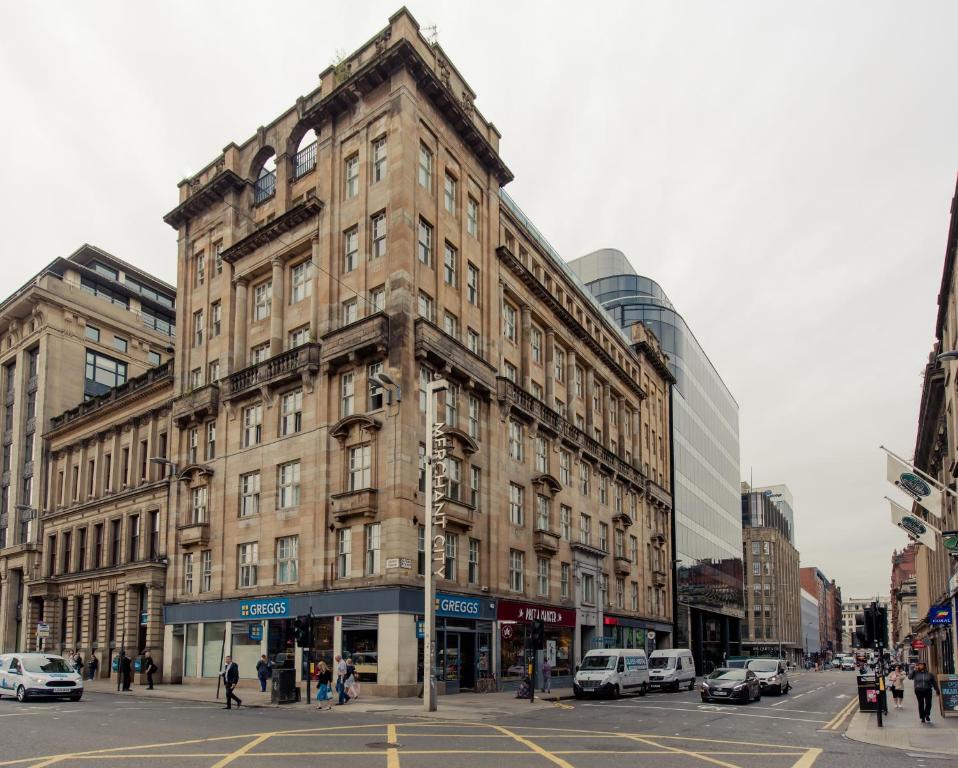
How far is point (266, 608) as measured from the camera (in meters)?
39.6

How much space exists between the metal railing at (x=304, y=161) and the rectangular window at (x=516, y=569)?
2291cm

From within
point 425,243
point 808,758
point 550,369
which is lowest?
point 808,758

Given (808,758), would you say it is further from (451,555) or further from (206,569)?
(206,569)

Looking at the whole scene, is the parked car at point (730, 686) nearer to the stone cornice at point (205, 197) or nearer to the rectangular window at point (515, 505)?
the rectangular window at point (515, 505)

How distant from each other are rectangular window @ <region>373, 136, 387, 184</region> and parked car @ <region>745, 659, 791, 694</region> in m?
30.0

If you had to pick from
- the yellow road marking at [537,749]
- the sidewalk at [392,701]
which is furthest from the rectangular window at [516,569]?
the yellow road marking at [537,749]

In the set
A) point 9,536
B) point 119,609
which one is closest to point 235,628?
point 119,609

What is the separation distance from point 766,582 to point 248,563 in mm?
116708

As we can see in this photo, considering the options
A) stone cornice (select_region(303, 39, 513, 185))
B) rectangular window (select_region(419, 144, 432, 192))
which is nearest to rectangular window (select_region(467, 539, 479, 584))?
rectangular window (select_region(419, 144, 432, 192))

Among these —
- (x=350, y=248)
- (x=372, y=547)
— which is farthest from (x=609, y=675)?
(x=350, y=248)

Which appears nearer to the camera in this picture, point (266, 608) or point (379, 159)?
point (266, 608)

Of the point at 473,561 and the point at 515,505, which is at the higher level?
the point at 515,505

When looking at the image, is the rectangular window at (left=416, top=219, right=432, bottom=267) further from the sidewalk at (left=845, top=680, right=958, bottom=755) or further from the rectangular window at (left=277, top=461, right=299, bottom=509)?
the sidewalk at (left=845, top=680, right=958, bottom=755)

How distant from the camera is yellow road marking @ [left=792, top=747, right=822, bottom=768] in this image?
17.2 metres
